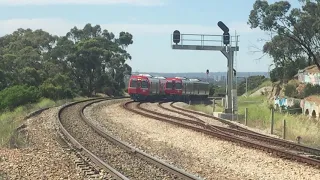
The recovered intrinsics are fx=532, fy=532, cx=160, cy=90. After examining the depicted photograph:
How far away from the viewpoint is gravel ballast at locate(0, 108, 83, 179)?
39.7 ft

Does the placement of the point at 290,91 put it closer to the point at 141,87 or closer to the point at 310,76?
the point at 310,76

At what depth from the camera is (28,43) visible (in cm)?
10150

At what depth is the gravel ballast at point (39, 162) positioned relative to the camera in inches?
477

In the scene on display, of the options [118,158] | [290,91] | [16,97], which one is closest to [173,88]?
[290,91]

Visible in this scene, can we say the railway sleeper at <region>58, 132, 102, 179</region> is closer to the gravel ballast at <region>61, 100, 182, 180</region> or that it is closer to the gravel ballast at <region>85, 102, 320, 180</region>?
the gravel ballast at <region>61, 100, 182, 180</region>

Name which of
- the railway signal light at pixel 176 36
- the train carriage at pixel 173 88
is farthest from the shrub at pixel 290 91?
the railway signal light at pixel 176 36

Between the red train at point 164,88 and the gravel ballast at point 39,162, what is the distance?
34184 mm

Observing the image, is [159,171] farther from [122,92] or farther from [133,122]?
[122,92]

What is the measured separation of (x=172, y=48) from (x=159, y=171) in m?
24.1

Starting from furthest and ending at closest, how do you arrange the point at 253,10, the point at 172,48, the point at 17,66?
the point at 17,66 < the point at 253,10 < the point at 172,48

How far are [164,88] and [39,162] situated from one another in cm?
4666

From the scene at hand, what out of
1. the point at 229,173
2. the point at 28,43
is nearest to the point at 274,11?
the point at 229,173

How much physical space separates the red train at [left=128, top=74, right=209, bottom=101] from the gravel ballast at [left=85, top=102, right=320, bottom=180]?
29742mm

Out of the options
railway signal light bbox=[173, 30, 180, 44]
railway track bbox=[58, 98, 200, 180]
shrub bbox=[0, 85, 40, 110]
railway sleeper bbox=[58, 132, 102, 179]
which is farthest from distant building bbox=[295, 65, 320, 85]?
railway sleeper bbox=[58, 132, 102, 179]
